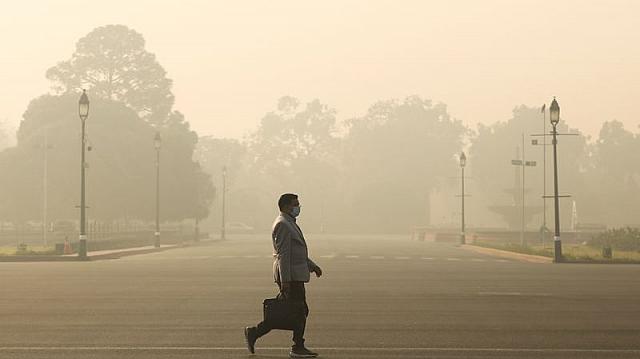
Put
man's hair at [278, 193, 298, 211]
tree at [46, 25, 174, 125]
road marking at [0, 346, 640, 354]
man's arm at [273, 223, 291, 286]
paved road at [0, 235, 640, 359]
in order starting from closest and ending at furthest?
man's arm at [273, 223, 291, 286] → man's hair at [278, 193, 298, 211] → road marking at [0, 346, 640, 354] → paved road at [0, 235, 640, 359] → tree at [46, 25, 174, 125]

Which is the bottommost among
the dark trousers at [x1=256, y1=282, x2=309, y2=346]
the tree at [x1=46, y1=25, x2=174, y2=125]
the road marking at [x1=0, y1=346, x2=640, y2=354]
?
the road marking at [x1=0, y1=346, x2=640, y2=354]

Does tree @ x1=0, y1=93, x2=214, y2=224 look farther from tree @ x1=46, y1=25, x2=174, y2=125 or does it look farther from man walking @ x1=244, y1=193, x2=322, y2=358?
man walking @ x1=244, y1=193, x2=322, y2=358

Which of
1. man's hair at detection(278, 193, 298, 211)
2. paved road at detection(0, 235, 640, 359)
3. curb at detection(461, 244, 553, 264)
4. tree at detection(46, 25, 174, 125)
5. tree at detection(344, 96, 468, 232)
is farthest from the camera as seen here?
tree at detection(344, 96, 468, 232)

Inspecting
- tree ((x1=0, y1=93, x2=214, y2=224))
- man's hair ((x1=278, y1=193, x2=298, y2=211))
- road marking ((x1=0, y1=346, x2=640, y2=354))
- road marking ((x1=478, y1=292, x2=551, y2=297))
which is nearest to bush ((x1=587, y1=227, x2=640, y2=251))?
road marking ((x1=478, y1=292, x2=551, y2=297))

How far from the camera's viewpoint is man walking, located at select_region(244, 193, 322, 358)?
38.0ft

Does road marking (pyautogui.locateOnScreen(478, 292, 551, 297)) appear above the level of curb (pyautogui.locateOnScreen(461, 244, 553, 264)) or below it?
above

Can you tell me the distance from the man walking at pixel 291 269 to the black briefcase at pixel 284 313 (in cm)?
3

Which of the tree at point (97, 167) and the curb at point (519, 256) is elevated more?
the tree at point (97, 167)

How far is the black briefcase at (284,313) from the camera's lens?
11.6m

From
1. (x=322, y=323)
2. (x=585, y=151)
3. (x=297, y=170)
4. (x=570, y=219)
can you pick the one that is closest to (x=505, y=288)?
(x=322, y=323)

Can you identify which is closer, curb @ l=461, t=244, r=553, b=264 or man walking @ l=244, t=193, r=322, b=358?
man walking @ l=244, t=193, r=322, b=358

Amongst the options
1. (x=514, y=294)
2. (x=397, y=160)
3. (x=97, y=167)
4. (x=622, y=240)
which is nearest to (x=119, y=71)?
(x=97, y=167)

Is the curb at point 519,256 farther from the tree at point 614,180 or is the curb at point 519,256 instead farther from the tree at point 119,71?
the tree at point 614,180

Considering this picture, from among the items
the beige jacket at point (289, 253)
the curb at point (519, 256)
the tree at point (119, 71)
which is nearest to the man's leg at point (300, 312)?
the beige jacket at point (289, 253)
